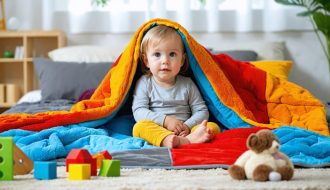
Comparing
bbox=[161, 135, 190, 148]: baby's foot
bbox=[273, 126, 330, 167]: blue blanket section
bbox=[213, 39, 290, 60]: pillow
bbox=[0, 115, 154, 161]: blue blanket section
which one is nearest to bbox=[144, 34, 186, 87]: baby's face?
bbox=[0, 115, 154, 161]: blue blanket section

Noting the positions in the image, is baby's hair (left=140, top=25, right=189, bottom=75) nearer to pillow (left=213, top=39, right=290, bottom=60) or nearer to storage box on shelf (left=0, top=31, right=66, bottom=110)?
pillow (left=213, top=39, right=290, bottom=60)

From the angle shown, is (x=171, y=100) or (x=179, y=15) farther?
(x=179, y=15)

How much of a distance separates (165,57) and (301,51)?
1.90 m

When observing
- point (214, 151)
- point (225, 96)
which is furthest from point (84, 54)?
point (214, 151)

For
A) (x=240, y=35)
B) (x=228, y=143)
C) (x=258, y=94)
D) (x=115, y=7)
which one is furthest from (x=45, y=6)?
(x=228, y=143)

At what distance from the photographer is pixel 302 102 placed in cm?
262

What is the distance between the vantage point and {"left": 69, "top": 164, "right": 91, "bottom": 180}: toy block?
1615 mm

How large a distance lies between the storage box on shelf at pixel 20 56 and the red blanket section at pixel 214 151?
2140mm

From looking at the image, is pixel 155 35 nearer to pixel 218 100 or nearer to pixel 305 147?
pixel 218 100

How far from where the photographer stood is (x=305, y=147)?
2.01 m

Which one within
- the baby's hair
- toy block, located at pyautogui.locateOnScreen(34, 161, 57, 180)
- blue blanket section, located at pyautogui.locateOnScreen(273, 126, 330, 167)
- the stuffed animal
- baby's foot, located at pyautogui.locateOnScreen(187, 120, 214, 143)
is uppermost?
the baby's hair

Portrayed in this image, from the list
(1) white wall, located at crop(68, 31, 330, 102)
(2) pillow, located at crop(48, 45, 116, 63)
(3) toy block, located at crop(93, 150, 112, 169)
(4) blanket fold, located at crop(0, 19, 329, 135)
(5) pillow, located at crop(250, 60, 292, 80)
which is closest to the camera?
(3) toy block, located at crop(93, 150, 112, 169)

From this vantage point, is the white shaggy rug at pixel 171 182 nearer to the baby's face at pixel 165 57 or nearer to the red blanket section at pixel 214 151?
the red blanket section at pixel 214 151

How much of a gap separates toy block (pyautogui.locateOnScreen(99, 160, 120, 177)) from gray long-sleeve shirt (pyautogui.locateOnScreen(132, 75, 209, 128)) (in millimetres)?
833
